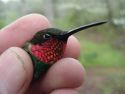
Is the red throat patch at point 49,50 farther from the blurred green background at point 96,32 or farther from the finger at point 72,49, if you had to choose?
the blurred green background at point 96,32

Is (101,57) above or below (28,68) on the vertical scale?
below

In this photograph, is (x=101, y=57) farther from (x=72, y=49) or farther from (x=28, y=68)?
(x=28, y=68)

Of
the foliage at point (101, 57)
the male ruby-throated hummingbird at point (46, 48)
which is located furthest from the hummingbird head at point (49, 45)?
the foliage at point (101, 57)

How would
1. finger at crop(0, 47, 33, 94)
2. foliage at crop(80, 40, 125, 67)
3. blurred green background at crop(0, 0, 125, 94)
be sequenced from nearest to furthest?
finger at crop(0, 47, 33, 94), blurred green background at crop(0, 0, 125, 94), foliage at crop(80, 40, 125, 67)

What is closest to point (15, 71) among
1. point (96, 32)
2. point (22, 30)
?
point (22, 30)

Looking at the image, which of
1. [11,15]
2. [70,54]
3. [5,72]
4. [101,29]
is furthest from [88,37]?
[5,72]

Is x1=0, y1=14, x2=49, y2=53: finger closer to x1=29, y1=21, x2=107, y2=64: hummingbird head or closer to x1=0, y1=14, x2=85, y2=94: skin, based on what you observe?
x1=0, y1=14, x2=85, y2=94: skin

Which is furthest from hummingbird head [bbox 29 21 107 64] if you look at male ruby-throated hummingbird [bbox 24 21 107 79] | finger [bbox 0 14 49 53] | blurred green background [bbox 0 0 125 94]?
blurred green background [bbox 0 0 125 94]
